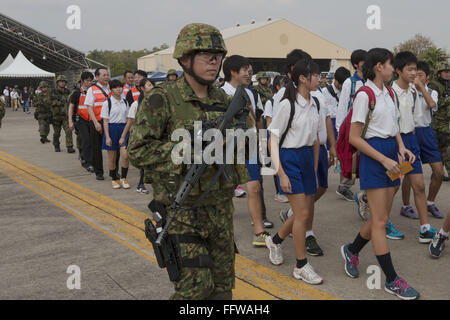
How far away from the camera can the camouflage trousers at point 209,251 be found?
2.47 meters

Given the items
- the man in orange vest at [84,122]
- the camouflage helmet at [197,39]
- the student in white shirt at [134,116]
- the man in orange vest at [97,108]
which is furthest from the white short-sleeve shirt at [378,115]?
the man in orange vest at [84,122]

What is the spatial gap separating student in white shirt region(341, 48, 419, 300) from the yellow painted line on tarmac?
51 centimetres

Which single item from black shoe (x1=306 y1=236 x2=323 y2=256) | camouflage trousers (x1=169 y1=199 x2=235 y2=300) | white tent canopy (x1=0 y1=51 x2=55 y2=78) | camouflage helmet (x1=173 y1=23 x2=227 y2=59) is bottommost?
black shoe (x1=306 y1=236 x2=323 y2=256)

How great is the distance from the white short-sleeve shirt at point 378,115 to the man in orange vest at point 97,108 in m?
5.40

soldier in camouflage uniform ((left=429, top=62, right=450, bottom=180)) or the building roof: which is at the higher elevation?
the building roof

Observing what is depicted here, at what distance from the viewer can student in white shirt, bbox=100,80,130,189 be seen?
7.62 meters

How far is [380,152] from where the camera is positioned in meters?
3.69

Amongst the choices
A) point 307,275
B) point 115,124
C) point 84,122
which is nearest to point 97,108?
point 115,124

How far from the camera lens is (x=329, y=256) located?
445 cm

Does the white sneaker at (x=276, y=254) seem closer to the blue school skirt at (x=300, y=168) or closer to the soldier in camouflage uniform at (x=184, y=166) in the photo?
the blue school skirt at (x=300, y=168)

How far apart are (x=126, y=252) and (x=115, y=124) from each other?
11.6ft

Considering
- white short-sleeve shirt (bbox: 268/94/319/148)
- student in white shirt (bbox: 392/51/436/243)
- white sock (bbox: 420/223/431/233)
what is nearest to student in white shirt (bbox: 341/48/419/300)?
white short-sleeve shirt (bbox: 268/94/319/148)

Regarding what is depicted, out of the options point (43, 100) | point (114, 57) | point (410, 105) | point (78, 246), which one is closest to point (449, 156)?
point (410, 105)

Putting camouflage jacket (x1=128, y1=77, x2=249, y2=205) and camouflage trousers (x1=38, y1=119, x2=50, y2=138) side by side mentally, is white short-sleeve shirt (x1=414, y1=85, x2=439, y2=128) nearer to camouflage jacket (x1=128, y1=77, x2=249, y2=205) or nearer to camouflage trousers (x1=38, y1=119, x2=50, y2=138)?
camouflage jacket (x1=128, y1=77, x2=249, y2=205)
